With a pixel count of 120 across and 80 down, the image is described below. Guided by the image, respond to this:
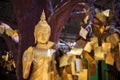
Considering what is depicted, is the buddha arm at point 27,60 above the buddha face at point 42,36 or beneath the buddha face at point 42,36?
beneath

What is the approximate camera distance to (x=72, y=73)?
946 mm

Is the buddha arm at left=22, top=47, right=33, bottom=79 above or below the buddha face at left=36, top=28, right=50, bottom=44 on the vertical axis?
below

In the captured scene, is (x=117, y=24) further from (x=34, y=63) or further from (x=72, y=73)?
(x=34, y=63)

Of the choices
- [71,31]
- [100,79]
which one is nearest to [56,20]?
[100,79]

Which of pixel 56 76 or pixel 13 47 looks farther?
pixel 13 47

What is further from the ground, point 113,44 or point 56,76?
point 113,44

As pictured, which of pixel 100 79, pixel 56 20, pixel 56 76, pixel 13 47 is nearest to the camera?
pixel 56 76

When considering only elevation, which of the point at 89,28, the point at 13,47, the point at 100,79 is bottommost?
the point at 100,79

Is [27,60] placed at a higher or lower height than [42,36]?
lower

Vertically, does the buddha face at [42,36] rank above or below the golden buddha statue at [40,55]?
above

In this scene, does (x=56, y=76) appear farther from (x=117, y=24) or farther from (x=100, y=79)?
(x=100, y=79)

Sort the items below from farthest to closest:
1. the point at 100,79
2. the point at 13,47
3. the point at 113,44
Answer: the point at 13,47 → the point at 100,79 → the point at 113,44

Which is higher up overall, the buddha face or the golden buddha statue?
the buddha face

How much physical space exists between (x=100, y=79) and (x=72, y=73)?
1.04m
